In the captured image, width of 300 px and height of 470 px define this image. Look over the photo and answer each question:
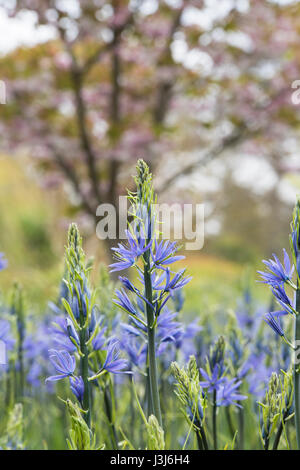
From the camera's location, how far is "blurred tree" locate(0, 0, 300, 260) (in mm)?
5055

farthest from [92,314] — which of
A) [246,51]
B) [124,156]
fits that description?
[246,51]

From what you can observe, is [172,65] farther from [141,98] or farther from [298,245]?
[298,245]

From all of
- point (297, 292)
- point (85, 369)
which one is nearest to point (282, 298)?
point (297, 292)

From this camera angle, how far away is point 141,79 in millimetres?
6504

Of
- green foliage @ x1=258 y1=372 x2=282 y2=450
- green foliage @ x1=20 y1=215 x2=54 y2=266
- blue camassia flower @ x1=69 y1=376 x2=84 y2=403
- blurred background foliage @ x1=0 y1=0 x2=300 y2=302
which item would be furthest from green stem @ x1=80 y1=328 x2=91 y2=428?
green foliage @ x1=20 y1=215 x2=54 y2=266

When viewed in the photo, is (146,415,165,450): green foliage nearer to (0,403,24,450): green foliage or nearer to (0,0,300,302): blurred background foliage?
(0,403,24,450): green foliage

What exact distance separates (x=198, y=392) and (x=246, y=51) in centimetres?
571

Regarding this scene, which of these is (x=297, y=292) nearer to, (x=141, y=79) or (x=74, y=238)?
(x=74, y=238)

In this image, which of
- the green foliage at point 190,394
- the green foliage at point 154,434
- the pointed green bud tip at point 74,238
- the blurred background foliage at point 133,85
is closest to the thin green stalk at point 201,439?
the green foliage at point 190,394

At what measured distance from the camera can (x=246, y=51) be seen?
5.71 metres

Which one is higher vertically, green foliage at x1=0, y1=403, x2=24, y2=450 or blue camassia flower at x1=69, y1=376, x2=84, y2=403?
blue camassia flower at x1=69, y1=376, x2=84, y2=403

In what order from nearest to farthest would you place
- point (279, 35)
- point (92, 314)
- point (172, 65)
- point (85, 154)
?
point (92, 314), point (172, 65), point (85, 154), point (279, 35)

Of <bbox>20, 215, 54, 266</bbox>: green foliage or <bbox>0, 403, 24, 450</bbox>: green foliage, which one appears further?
<bbox>20, 215, 54, 266</bbox>: green foliage

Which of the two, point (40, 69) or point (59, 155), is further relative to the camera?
point (59, 155)
